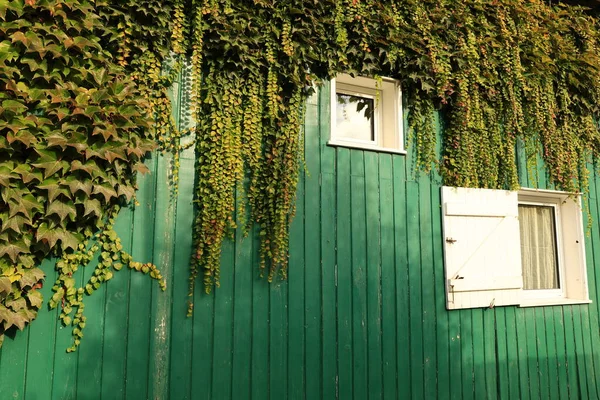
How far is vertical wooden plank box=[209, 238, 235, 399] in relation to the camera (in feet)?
9.78

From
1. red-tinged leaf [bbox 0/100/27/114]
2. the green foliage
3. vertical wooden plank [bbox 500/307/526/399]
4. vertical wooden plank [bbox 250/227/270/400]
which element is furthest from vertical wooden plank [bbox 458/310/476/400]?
red-tinged leaf [bbox 0/100/27/114]

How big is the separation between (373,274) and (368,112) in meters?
1.41

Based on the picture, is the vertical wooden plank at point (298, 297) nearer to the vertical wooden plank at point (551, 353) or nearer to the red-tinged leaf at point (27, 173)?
the red-tinged leaf at point (27, 173)

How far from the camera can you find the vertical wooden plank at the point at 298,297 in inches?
125

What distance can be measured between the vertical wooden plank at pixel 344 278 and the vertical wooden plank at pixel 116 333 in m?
1.49

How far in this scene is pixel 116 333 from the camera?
279 cm

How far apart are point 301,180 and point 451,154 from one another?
4.74ft

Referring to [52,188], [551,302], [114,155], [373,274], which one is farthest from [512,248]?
[52,188]

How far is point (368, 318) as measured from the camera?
345cm

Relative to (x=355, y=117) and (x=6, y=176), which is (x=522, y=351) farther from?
(x=6, y=176)

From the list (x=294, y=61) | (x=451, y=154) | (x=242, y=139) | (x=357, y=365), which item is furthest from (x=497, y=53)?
(x=357, y=365)

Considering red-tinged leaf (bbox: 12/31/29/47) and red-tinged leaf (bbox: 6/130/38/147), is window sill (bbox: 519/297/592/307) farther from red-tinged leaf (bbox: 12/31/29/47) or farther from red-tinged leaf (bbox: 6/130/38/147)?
red-tinged leaf (bbox: 12/31/29/47)

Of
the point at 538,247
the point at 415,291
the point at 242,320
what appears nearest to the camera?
the point at 242,320

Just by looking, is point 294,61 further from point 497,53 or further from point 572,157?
point 572,157
